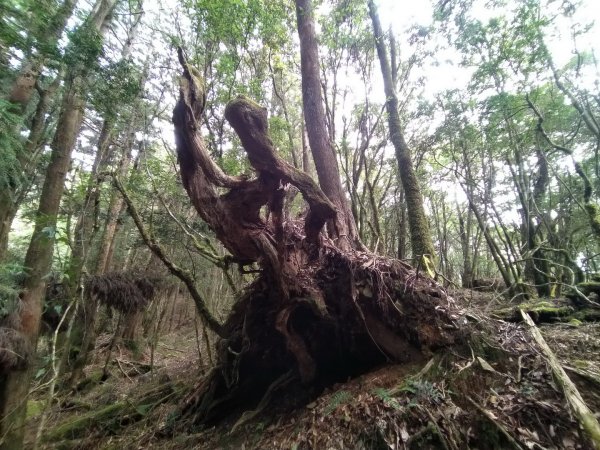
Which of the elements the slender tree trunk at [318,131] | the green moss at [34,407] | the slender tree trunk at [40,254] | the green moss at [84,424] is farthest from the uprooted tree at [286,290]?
the green moss at [34,407]

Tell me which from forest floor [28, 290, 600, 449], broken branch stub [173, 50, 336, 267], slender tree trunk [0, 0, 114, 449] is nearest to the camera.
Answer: forest floor [28, 290, 600, 449]

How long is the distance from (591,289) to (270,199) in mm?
4928

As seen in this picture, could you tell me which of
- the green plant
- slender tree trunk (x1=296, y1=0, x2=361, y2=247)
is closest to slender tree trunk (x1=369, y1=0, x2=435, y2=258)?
slender tree trunk (x1=296, y1=0, x2=361, y2=247)

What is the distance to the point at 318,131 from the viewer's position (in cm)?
575

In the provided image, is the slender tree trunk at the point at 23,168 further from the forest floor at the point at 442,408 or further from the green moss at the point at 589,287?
the green moss at the point at 589,287

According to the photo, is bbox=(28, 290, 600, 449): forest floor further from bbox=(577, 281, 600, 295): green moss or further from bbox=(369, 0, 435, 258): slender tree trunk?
bbox=(369, 0, 435, 258): slender tree trunk

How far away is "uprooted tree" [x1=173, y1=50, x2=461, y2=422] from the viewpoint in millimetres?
3336

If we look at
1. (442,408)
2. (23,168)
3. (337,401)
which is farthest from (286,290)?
(23,168)

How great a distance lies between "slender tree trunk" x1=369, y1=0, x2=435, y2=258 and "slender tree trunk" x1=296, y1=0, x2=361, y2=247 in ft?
5.60

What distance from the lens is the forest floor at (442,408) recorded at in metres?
2.45

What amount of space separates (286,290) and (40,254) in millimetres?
4824

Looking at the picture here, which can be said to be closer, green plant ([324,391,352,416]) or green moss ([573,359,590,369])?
green moss ([573,359,590,369])

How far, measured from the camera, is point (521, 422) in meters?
2.45

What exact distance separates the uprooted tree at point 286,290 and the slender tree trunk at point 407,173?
2.01 m
